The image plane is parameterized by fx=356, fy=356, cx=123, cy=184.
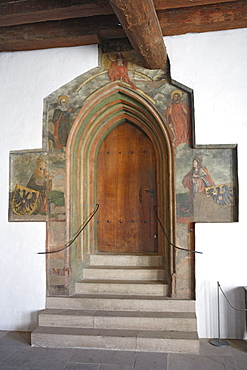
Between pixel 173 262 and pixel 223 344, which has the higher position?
pixel 173 262

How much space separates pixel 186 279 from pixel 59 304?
1.87m

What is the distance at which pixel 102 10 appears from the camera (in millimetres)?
4625

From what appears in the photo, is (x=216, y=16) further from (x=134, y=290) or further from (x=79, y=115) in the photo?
(x=134, y=290)

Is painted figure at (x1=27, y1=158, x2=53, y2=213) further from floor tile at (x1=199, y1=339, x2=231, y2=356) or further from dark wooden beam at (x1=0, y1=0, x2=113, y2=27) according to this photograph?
floor tile at (x1=199, y1=339, x2=231, y2=356)

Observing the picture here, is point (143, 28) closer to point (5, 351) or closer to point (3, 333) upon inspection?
point (5, 351)

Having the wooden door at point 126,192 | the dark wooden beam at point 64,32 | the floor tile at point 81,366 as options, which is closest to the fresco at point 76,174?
the dark wooden beam at point 64,32

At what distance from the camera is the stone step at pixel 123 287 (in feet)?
17.2

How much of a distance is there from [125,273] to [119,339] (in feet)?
4.02

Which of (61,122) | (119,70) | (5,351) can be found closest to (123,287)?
(5,351)

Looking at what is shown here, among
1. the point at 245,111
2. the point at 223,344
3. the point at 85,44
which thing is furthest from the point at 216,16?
the point at 223,344

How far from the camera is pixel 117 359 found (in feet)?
13.8

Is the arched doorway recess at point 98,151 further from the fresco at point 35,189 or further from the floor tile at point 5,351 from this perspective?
the floor tile at point 5,351

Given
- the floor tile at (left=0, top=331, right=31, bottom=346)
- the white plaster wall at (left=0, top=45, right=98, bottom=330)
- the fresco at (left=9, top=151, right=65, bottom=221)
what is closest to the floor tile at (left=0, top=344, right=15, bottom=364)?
the floor tile at (left=0, top=331, right=31, bottom=346)

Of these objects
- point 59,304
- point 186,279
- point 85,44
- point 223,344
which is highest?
point 85,44
